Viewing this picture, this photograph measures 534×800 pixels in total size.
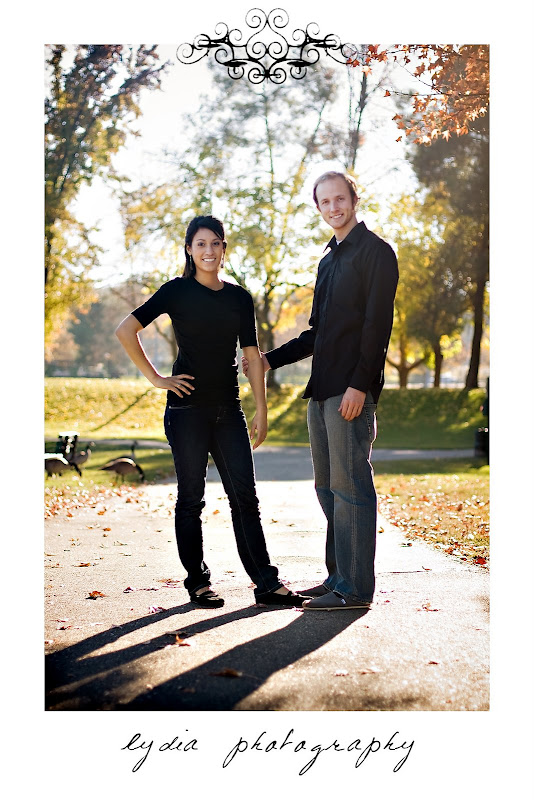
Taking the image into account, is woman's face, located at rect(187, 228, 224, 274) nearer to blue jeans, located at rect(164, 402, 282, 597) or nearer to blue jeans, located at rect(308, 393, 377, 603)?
blue jeans, located at rect(164, 402, 282, 597)

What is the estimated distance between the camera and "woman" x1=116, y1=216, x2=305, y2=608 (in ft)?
13.4

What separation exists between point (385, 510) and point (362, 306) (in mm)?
4531

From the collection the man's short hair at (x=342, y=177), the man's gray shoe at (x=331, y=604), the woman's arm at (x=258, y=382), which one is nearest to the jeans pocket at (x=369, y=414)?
the woman's arm at (x=258, y=382)

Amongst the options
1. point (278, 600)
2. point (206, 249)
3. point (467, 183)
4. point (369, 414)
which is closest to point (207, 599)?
point (278, 600)

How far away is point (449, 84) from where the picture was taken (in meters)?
5.54

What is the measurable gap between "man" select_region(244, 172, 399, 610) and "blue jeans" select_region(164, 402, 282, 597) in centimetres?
39

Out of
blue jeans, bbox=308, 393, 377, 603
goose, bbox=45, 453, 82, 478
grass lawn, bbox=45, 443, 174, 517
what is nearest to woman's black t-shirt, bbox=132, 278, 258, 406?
blue jeans, bbox=308, 393, 377, 603

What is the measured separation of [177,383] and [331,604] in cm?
133

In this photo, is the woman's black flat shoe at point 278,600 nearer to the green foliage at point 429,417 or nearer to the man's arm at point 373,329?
the man's arm at point 373,329

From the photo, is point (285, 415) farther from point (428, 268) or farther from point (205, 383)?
point (205, 383)

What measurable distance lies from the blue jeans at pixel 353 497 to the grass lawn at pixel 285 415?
12.8 m

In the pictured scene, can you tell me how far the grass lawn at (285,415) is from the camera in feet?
60.5
